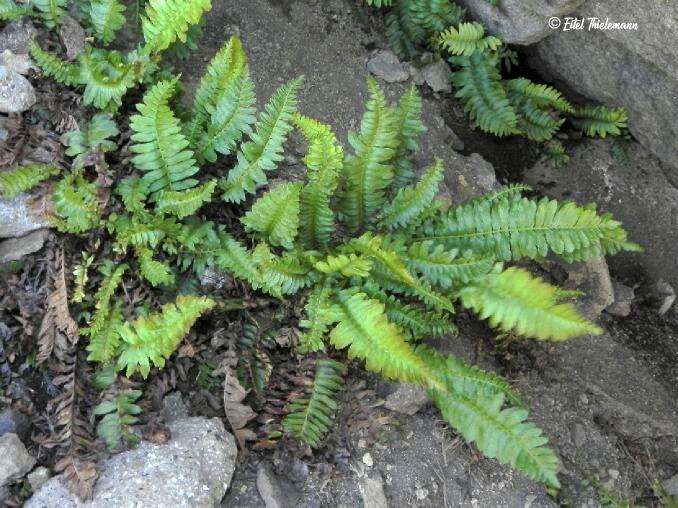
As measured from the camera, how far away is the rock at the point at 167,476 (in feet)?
11.0

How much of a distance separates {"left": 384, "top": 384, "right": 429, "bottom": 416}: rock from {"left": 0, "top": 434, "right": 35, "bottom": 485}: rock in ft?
6.92

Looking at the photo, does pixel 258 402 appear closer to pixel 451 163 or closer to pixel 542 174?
pixel 451 163

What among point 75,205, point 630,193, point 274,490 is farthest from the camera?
point 630,193

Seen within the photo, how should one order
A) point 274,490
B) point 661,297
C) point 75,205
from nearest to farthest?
point 274,490
point 75,205
point 661,297

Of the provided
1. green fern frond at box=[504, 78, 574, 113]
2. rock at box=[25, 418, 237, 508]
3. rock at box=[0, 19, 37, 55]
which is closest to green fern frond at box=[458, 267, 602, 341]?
rock at box=[25, 418, 237, 508]

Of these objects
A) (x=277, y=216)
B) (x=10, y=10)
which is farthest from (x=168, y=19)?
(x=277, y=216)

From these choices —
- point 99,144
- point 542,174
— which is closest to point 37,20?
point 99,144

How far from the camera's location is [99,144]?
4.01m

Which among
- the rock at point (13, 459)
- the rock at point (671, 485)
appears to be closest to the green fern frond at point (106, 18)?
the rock at point (13, 459)

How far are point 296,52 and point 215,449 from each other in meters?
3.05

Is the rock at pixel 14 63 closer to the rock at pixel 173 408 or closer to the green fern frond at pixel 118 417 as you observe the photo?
the green fern frond at pixel 118 417

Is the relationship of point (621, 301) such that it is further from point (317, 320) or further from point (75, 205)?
point (75, 205)

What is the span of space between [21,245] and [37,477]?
1.40 meters

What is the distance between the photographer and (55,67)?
160 inches
